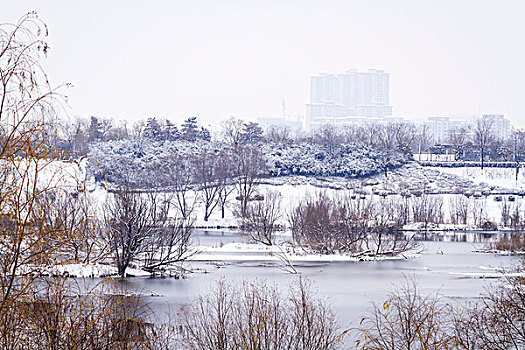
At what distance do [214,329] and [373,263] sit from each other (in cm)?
1658

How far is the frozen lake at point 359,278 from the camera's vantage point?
1806cm

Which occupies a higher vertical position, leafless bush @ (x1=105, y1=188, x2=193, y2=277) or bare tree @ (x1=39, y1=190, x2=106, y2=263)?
bare tree @ (x1=39, y1=190, x2=106, y2=263)

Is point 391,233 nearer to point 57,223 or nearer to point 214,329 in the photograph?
point 214,329

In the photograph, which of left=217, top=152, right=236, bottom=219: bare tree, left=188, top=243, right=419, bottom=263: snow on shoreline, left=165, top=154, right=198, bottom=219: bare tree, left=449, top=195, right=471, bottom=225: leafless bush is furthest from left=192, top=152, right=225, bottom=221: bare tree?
left=449, top=195, right=471, bottom=225: leafless bush

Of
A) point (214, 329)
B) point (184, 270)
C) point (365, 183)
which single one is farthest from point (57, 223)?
point (365, 183)

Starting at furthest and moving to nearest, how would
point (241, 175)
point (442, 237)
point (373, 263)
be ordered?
1. point (241, 175)
2. point (442, 237)
3. point (373, 263)

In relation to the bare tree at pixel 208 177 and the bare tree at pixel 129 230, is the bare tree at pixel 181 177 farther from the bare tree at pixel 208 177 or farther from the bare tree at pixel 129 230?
the bare tree at pixel 129 230

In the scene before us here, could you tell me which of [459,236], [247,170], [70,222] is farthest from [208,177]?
[70,222]

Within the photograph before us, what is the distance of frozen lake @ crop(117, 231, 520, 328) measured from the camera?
18.1 meters

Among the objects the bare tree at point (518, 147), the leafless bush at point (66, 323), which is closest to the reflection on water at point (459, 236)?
the bare tree at point (518, 147)

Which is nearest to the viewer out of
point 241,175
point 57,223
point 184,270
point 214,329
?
point 57,223

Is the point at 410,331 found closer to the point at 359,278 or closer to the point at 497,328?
the point at 497,328

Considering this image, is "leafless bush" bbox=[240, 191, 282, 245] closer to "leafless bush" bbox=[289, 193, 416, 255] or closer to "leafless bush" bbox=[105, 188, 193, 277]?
"leafless bush" bbox=[289, 193, 416, 255]

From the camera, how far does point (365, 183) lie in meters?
51.7
